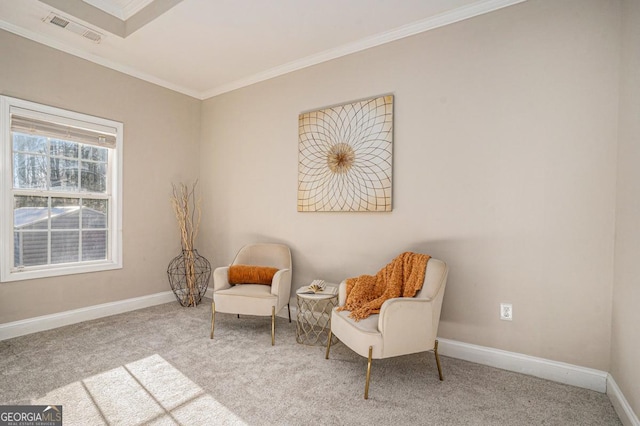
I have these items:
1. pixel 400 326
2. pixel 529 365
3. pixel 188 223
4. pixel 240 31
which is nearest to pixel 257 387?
pixel 400 326

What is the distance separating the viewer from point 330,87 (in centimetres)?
323

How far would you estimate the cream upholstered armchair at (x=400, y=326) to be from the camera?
2.00 m

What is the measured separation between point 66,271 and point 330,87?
318cm

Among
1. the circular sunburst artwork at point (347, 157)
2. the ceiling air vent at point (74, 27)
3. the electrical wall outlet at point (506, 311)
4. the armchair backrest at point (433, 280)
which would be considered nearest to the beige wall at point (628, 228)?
the electrical wall outlet at point (506, 311)

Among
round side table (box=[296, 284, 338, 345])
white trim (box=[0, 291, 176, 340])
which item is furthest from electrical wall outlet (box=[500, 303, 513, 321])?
white trim (box=[0, 291, 176, 340])

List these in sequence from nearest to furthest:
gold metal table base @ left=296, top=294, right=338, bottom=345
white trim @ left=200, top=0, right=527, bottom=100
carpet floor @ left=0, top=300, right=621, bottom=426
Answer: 1. carpet floor @ left=0, top=300, right=621, bottom=426
2. white trim @ left=200, top=0, right=527, bottom=100
3. gold metal table base @ left=296, top=294, right=338, bottom=345

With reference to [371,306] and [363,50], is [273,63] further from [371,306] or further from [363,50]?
[371,306]

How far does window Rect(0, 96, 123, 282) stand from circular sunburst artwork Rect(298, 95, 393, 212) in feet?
6.88

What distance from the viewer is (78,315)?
10.6 feet

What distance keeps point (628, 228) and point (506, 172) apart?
0.76 meters

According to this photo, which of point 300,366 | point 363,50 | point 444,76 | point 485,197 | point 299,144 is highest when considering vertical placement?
point 363,50

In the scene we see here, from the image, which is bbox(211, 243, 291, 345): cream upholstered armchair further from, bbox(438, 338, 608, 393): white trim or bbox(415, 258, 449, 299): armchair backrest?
bbox(438, 338, 608, 393): white trim

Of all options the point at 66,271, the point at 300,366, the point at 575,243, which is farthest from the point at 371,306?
the point at 66,271

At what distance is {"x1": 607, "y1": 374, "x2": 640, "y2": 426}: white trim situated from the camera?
164 centimetres
